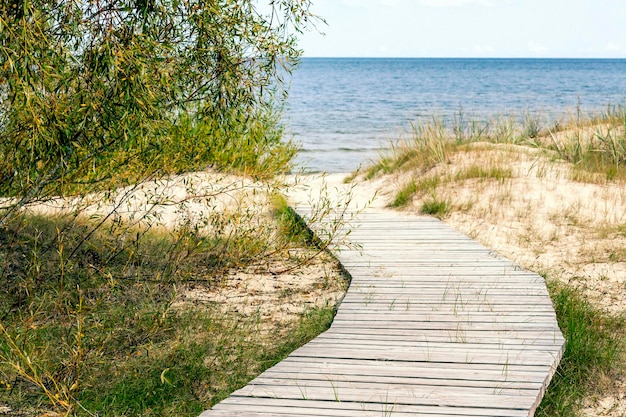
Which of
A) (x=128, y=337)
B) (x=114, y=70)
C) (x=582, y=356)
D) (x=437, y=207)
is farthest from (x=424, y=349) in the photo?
(x=437, y=207)

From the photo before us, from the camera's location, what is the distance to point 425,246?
667 cm

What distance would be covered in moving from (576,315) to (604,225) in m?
2.94

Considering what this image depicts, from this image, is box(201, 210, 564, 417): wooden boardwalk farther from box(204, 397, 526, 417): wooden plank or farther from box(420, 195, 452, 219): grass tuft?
box(420, 195, 452, 219): grass tuft

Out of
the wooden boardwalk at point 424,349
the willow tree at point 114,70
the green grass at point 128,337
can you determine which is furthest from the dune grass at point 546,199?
the willow tree at point 114,70

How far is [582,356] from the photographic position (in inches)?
174

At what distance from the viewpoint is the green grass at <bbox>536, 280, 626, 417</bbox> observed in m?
3.99

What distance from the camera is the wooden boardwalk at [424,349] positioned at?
332cm

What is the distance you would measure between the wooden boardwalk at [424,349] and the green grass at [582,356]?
0.20m

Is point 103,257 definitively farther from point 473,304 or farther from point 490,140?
point 490,140

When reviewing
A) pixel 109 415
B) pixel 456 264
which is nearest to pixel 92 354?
pixel 109 415

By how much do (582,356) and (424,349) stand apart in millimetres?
1086

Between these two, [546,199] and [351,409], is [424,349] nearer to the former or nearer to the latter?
[351,409]

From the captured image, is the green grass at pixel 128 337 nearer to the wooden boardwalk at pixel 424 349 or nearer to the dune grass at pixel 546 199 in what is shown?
the wooden boardwalk at pixel 424 349

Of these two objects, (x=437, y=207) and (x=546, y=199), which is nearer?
(x=437, y=207)
